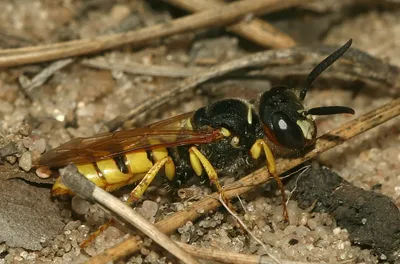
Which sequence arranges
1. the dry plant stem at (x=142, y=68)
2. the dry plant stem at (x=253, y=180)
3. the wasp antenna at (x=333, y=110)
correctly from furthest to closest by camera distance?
1. the dry plant stem at (x=142, y=68)
2. the wasp antenna at (x=333, y=110)
3. the dry plant stem at (x=253, y=180)

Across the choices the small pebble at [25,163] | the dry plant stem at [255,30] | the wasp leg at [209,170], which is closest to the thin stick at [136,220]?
the wasp leg at [209,170]

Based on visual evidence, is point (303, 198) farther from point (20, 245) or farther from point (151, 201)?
point (20, 245)

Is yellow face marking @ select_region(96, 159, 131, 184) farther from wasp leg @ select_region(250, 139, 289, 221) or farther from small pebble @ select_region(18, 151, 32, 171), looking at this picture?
wasp leg @ select_region(250, 139, 289, 221)

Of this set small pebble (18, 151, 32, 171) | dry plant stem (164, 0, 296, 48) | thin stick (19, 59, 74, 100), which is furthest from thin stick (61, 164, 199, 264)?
dry plant stem (164, 0, 296, 48)

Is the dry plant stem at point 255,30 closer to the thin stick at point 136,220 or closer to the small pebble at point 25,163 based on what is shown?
the small pebble at point 25,163

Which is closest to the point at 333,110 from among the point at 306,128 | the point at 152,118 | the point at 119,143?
the point at 306,128

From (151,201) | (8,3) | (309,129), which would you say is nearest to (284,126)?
(309,129)

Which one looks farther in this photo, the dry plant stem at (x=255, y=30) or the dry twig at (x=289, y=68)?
the dry plant stem at (x=255, y=30)
